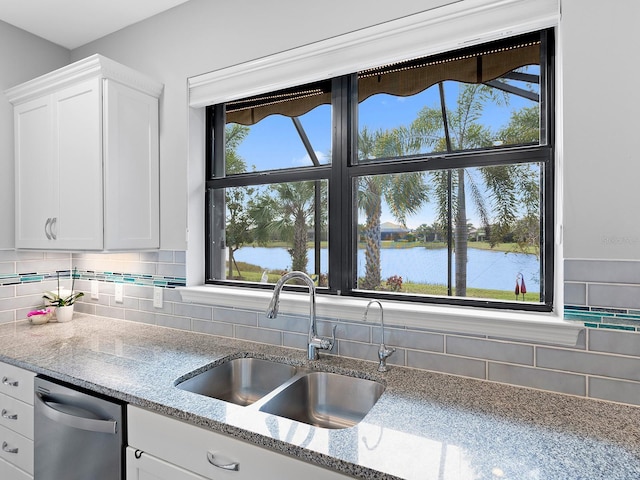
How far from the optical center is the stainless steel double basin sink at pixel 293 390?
1.43 m

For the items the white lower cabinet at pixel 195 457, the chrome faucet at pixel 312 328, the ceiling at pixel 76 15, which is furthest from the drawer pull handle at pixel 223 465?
the ceiling at pixel 76 15

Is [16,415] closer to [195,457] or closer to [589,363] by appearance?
[195,457]

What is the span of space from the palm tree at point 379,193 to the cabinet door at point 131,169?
1228 millimetres

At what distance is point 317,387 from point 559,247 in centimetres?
106

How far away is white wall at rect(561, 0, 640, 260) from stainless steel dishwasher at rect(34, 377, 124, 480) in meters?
1.72

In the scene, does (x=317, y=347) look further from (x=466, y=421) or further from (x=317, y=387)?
(x=466, y=421)

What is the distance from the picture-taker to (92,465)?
139cm

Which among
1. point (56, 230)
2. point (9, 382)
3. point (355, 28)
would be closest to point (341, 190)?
point (355, 28)

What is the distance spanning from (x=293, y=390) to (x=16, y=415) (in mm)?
1312

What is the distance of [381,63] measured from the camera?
5.24 ft

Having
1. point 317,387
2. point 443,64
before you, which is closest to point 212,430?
point 317,387

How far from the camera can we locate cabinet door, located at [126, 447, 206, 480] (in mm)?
1187

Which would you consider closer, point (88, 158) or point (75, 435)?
point (75, 435)

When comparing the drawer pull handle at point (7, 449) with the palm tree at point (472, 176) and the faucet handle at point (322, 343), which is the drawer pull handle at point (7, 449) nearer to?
the faucet handle at point (322, 343)
